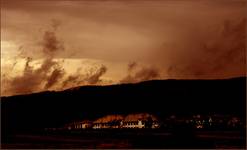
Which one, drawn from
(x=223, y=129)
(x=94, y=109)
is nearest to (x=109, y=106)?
(x=94, y=109)

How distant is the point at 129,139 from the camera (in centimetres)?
1040

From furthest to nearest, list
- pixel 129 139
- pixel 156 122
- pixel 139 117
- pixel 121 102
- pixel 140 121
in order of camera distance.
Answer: pixel 139 117 → pixel 140 121 → pixel 121 102 → pixel 156 122 → pixel 129 139

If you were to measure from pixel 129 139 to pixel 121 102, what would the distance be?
1.26 meters

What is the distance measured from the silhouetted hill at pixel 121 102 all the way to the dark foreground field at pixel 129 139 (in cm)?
56

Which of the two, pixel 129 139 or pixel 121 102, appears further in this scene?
pixel 121 102

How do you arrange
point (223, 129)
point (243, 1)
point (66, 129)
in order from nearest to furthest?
point (243, 1) → point (223, 129) → point (66, 129)

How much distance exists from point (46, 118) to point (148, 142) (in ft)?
10.8

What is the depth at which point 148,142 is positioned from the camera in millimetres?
9875

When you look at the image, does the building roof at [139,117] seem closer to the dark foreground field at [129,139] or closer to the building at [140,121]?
the building at [140,121]

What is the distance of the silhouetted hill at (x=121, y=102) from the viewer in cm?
1113

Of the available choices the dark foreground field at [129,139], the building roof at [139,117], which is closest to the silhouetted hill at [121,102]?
the building roof at [139,117]

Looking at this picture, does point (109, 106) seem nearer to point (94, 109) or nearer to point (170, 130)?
point (94, 109)

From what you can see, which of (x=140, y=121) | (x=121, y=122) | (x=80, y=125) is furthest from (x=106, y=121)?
(x=140, y=121)

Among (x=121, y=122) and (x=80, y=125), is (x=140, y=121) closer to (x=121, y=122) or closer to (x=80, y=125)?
(x=121, y=122)
